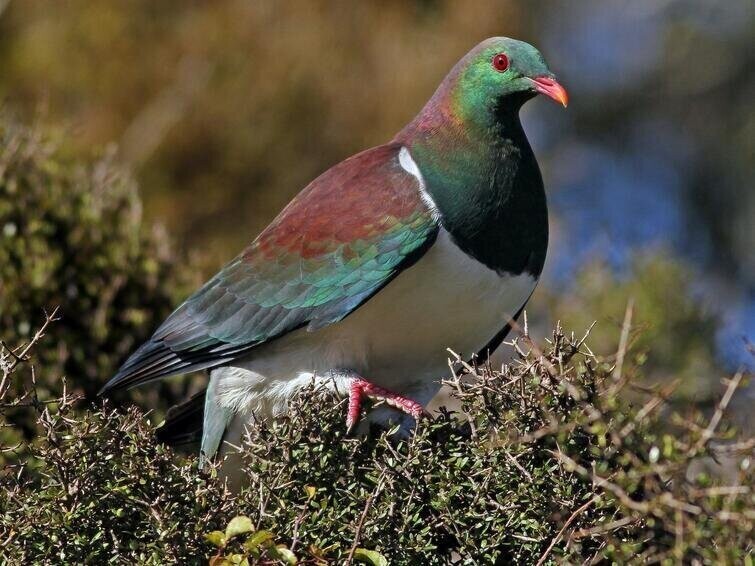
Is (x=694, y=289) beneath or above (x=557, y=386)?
beneath

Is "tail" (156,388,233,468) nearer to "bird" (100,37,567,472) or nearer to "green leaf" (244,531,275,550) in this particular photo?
"bird" (100,37,567,472)

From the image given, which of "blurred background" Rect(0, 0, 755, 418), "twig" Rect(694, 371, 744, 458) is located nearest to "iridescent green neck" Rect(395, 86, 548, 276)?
"twig" Rect(694, 371, 744, 458)

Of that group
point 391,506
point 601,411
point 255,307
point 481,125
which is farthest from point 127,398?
point 601,411

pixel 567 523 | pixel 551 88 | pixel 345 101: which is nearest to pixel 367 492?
pixel 567 523

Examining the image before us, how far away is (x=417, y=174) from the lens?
3.76m

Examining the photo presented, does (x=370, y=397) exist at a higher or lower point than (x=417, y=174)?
lower

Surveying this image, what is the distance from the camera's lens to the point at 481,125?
3830 mm

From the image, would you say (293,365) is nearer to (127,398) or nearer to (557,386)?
(127,398)

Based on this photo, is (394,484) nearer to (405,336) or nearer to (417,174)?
(405,336)

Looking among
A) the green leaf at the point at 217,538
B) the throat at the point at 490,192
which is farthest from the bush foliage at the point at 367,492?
the throat at the point at 490,192

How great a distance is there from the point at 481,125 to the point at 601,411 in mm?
1495

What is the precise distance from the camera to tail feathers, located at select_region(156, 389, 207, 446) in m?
4.09

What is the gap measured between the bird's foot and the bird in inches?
0.4

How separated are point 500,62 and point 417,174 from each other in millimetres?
451
